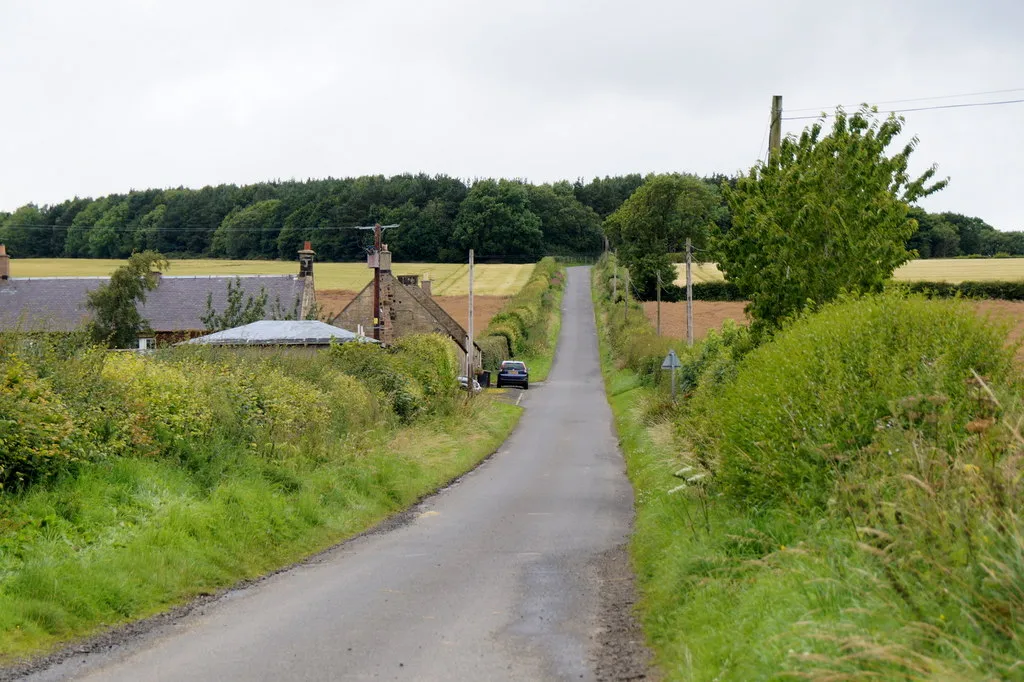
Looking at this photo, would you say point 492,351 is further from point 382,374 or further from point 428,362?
point 382,374

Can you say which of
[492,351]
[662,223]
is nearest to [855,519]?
[492,351]

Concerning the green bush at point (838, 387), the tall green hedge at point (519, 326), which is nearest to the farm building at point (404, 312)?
the tall green hedge at point (519, 326)

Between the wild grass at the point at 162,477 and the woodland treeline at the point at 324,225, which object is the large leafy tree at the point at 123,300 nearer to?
the wild grass at the point at 162,477

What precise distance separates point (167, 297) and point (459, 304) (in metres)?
41.3

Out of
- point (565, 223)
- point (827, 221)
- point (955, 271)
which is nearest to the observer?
point (827, 221)

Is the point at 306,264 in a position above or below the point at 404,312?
above

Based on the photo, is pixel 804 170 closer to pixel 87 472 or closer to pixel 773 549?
pixel 773 549

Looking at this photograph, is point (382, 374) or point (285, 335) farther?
point (285, 335)

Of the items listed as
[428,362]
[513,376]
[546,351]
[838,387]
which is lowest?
[546,351]

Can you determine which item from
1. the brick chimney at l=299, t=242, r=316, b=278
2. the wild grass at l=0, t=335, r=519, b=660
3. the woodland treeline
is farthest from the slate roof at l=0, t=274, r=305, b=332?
the woodland treeline

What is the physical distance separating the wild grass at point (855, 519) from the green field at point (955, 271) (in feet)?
217

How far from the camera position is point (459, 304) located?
3745 inches

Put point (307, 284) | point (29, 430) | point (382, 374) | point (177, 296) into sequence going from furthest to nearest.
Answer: point (307, 284)
point (177, 296)
point (382, 374)
point (29, 430)

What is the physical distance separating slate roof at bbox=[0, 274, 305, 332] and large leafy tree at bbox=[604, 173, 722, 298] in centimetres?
4118
